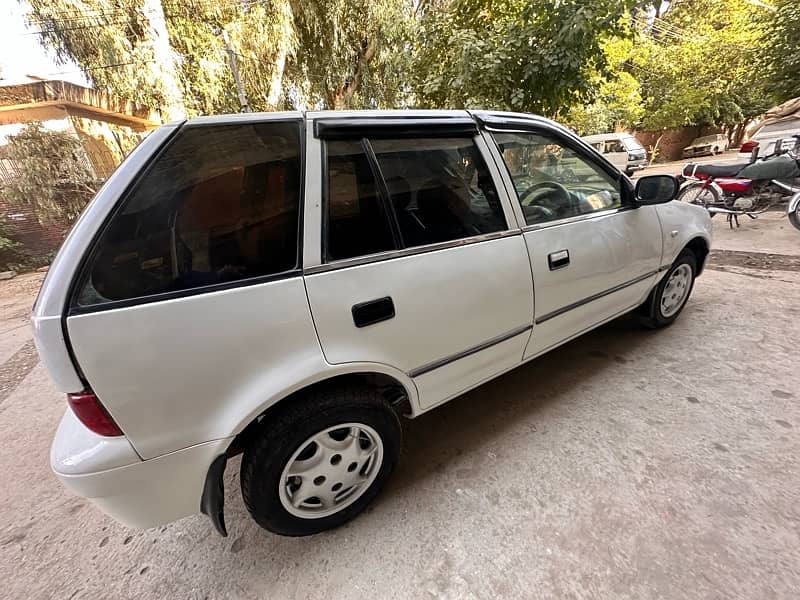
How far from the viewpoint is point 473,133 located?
1.79 meters

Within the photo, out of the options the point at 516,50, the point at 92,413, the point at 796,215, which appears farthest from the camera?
the point at 796,215

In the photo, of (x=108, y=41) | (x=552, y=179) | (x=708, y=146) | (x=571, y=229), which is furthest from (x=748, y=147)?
(x=708, y=146)

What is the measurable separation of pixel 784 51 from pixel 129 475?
1496 centimetres

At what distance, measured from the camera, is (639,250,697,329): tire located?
2.78 meters

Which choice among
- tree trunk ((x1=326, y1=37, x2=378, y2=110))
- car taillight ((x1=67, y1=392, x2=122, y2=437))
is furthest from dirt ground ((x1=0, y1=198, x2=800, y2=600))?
tree trunk ((x1=326, y1=37, x2=378, y2=110))

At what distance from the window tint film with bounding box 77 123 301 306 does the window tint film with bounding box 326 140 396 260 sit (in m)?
0.14

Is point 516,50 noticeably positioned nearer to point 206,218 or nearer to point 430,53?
point 430,53

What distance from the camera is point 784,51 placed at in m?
8.99

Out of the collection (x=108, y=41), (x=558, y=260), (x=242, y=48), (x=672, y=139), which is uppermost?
(x=242, y=48)

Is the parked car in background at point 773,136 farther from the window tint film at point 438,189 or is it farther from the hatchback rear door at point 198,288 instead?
the hatchback rear door at point 198,288

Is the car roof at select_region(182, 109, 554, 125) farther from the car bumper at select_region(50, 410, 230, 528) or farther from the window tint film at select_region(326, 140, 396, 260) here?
the car bumper at select_region(50, 410, 230, 528)

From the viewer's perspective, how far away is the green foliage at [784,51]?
28.3 feet

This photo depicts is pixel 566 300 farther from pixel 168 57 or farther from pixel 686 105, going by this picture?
pixel 686 105

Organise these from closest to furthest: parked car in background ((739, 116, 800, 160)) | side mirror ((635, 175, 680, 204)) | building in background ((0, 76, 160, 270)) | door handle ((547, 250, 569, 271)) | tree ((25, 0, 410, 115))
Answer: door handle ((547, 250, 569, 271)) → side mirror ((635, 175, 680, 204)) → parked car in background ((739, 116, 800, 160)) → tree ((25, 0, 410, 115)) → building in background ((0, 76, 160, 270))
